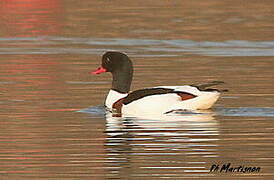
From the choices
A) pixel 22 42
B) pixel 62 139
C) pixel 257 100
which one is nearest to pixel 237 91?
pixel 257 100

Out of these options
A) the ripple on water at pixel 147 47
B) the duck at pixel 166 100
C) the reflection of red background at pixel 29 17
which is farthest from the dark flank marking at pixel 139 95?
the reflection of red background at pixel 29 17

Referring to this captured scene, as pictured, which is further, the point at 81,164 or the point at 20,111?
the point at 20,111

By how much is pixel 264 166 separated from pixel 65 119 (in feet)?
13.5

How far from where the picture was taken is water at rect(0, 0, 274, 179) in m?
13.0

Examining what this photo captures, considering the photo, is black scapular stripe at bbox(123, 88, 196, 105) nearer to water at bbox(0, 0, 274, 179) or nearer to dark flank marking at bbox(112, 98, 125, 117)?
dark flank marking at bbox(112, 98, 125, 117)

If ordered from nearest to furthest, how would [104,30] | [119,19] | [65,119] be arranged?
[65,119]
[104,30]
[119,19]

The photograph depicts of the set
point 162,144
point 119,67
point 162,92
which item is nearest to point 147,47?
point 119,67

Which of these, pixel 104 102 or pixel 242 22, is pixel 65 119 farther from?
pixel 242 22

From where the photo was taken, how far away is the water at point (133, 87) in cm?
1302

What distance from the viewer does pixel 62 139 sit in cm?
1450

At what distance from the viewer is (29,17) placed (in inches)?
1318

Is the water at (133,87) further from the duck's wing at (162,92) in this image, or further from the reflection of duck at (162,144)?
the duck's wing at (162,92)

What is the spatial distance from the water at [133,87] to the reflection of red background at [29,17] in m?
0.05

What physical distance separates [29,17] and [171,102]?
17.4 metres
